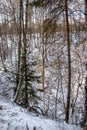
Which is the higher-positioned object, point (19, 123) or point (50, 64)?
point (19, 123)

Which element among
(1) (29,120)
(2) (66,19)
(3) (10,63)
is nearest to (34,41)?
(3) (10,63)

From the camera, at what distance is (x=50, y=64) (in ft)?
87.1

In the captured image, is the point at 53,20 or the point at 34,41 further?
the point at 34,41

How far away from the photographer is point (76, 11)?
37.8 ft

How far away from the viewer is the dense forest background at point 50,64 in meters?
11.9

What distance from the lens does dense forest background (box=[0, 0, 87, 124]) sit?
11922 mm

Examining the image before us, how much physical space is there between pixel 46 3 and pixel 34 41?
24472 mm

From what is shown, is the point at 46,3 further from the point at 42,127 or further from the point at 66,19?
the point at 42,127

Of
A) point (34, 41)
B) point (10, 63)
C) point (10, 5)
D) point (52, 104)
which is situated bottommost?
point (52, 104)

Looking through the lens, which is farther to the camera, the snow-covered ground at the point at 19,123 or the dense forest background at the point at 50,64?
the dense forest background at the point at 50,64

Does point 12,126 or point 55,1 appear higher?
point 55,1

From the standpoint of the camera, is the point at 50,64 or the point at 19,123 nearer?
the point at 19,123

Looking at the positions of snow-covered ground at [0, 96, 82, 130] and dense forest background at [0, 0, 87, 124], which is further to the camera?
dense forest background at [0, 0, 87, 124]

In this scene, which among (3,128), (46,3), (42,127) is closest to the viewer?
(3,128)
